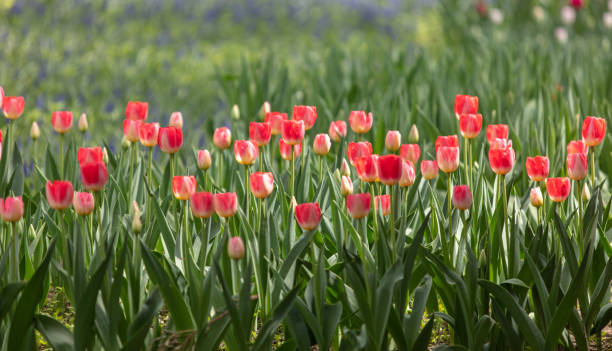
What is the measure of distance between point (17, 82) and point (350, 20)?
6.98 metres

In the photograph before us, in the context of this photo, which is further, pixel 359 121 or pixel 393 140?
pixel 359 121

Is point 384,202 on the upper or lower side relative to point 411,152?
lower

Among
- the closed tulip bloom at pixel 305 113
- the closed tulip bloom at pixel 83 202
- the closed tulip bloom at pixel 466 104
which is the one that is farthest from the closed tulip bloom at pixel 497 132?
the closed tulip bloom at pixel 83 202

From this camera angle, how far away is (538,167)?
211cm

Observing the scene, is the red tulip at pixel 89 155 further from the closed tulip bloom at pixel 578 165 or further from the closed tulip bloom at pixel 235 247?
the closed tulip bloom at pixel 578 165

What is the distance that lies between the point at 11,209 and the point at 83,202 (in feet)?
0.58

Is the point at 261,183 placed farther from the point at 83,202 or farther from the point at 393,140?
the point at 393,140

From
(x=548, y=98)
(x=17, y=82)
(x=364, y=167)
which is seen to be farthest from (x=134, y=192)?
(x=17, y=82)

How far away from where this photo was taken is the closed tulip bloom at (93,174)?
6.07 feet

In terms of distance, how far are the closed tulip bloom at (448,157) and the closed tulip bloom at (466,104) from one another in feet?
1.40

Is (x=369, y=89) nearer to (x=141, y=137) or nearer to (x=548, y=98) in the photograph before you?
(x=548, y=98)

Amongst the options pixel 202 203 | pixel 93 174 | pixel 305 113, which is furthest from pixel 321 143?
pixel 93 174

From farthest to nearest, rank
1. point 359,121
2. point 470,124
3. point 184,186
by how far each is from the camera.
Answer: point 359,121
point 470,124
point 184,186

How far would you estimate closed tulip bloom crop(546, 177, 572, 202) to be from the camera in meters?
2.00
